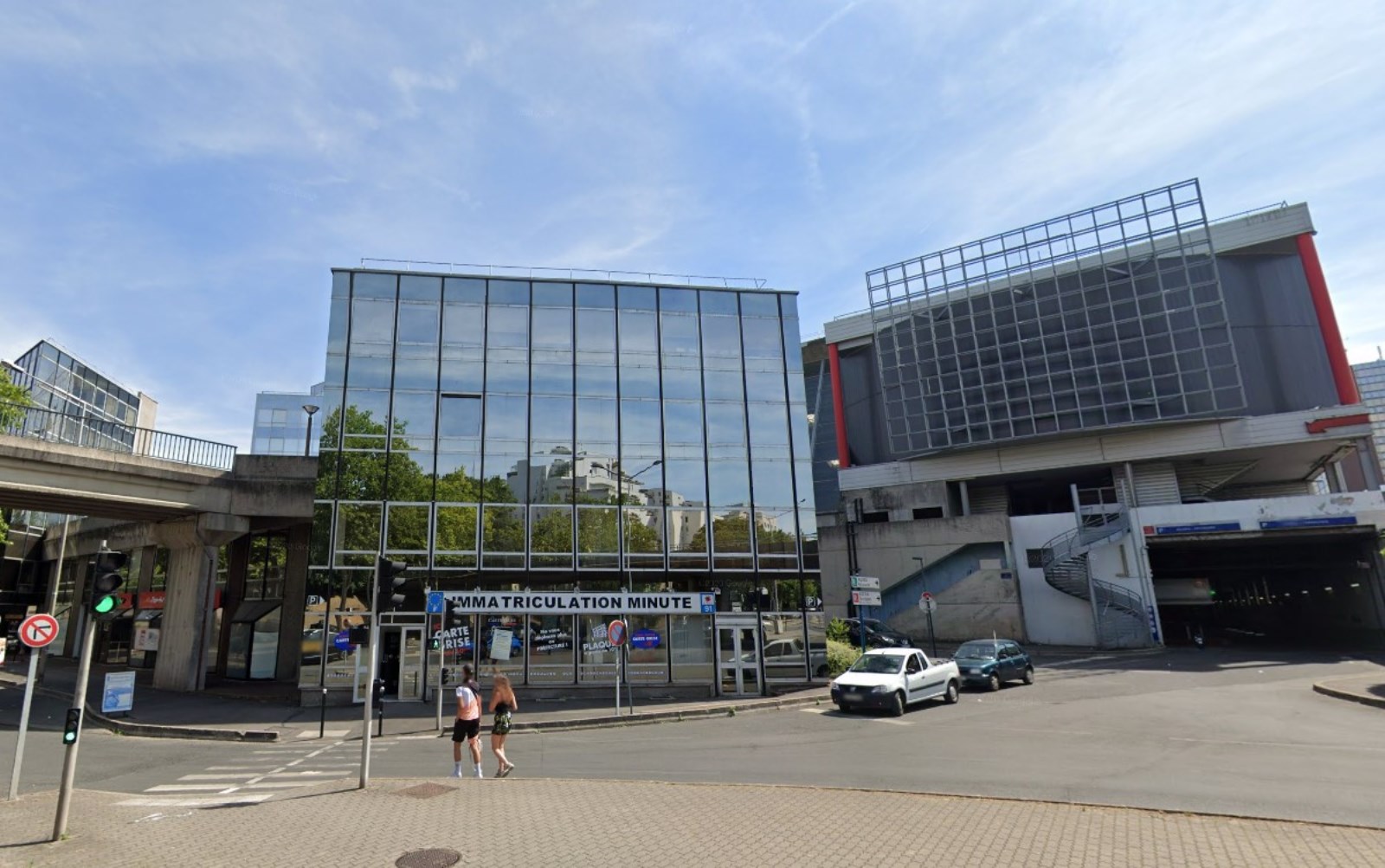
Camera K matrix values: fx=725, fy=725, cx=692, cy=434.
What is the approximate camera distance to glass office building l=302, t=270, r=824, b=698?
23375 millimetres

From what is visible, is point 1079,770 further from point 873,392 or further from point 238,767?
point 873,392

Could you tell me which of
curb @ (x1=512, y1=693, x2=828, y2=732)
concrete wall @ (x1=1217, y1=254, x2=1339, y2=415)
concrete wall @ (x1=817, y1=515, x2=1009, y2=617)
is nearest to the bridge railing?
curb @ (x1=512, y1=693, x2=828, y2=732)

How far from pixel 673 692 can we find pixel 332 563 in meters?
11.6

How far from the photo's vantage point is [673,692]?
23750mm

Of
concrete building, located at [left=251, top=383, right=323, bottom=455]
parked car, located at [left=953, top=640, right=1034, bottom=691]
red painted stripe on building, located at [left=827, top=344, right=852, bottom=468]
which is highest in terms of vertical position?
concrete building, located at [left=251, top=383, right=323, bottom=455]

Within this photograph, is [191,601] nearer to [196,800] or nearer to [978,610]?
[196,800]

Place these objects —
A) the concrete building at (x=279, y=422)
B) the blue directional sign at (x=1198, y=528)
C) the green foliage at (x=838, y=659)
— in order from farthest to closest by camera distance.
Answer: the concrete building at (x=279, y=422), the blue directional sign at (x=1198, y=528), the green foliage at (x=838, y=659)

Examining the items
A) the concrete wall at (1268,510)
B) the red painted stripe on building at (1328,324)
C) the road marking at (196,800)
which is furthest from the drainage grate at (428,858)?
the red painted stripe on building at (1328,324)

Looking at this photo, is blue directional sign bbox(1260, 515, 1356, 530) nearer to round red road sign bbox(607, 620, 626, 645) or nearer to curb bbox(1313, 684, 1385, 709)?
curb bbox(1313, 684, 1385, 709)

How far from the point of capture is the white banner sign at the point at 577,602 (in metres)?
23.1

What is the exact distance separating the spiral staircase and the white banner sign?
23455 mm

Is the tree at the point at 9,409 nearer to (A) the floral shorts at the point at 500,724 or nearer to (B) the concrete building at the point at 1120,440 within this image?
(A) the floral shorts at the point at 500,724

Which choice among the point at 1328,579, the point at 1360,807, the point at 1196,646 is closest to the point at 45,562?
the point at 1360,807

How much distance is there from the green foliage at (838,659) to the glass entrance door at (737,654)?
2.88 metres
